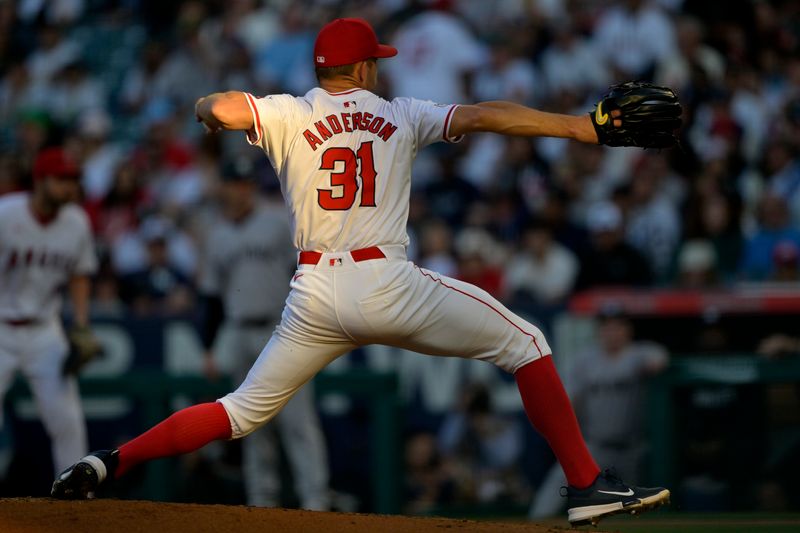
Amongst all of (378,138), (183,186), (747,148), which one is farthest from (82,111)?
(378,138)

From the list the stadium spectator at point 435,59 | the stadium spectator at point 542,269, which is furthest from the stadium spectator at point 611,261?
the stadium spectator at point 435,59

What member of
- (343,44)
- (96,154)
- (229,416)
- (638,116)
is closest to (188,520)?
(229,416)

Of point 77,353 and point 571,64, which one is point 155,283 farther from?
point 571,64

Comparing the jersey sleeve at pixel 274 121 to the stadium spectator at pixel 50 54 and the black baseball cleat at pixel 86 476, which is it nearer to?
the black baseball cleat at pixel 86 476

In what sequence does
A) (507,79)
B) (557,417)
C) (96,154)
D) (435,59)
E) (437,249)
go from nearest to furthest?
(557,417), (437,249), (507,79), (435,59), (96,154)

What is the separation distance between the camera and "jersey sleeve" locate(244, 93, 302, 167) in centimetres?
496

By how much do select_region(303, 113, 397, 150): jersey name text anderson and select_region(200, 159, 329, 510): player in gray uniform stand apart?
3.37 metres

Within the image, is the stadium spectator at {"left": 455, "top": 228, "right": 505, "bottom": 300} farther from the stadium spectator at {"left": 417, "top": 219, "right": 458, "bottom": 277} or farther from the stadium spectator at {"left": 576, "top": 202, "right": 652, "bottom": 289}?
the stadium spectator at {"left": 576, "top": 202, "right": 652, "bottom": 289}

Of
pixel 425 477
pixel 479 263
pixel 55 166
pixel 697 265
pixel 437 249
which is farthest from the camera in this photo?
pixel 437 249

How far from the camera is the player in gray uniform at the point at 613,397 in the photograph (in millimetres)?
8461

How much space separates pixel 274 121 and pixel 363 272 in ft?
2.21

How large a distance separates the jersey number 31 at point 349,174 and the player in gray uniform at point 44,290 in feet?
10.6

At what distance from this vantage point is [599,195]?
1054 centimetres

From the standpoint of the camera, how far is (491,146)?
1152 cm
